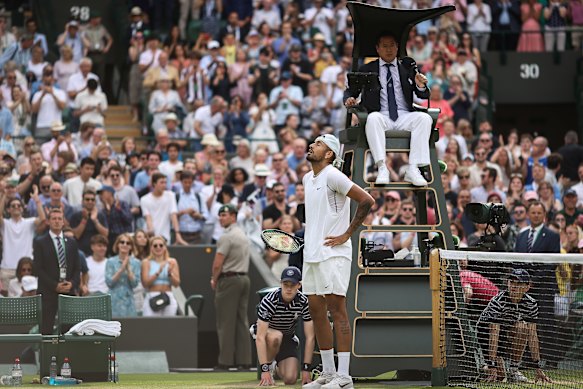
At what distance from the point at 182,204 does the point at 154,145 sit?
3321 millimetres

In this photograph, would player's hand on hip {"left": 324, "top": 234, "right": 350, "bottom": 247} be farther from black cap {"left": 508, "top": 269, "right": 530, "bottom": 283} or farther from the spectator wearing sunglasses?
the spectator wearing sunglasses

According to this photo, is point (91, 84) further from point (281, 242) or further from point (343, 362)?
point (343, 362)

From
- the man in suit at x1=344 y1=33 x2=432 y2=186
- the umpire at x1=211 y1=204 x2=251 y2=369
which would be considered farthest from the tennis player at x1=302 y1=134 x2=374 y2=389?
the umpire at x1=211 y1=204 x2=251 y2=369

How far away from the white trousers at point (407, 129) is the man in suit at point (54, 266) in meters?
5.56

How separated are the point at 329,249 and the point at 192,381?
3.78 meters

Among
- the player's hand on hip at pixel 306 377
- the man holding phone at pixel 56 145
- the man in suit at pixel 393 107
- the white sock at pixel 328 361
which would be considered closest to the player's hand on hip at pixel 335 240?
the white sock at pixel 328 361

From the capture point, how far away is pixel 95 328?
15938 millimetres

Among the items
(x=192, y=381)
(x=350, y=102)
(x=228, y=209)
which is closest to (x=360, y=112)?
(x=350, y=102)

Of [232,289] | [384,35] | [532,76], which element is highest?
[532,76]

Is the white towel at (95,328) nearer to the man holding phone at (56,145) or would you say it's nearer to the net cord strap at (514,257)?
the net cord strap at (514,257)

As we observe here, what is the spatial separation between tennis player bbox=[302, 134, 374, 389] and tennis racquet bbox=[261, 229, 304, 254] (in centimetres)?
59

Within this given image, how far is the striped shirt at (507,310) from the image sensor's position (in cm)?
1450

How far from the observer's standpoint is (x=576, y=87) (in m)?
30.2

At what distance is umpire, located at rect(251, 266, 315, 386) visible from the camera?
48.8 ft
